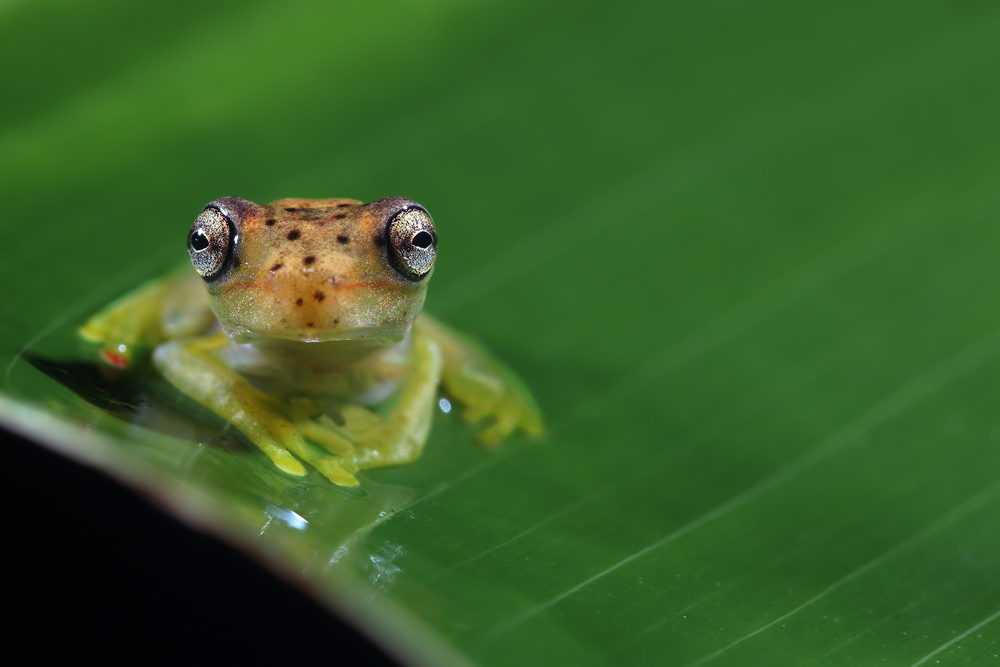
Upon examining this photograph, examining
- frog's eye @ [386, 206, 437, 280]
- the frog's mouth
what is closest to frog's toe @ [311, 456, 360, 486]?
the frog's mouth

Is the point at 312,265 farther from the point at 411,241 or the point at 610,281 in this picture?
the point at 610,281

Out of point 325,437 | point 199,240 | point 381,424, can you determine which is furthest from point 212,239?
point 381,424

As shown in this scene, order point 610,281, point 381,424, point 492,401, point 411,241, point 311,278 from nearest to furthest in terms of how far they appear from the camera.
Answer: point 311,278 < point 411,241 < point 381,424 < point 492,401 < point 610,281

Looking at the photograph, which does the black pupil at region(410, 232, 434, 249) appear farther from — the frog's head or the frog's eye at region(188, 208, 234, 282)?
the frog's eye at region(188, 208, 234, 282)

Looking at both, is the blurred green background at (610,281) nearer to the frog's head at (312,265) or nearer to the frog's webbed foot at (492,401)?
the frog's webbed foot at (492,401)

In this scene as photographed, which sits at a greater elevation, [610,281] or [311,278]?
[610,281]

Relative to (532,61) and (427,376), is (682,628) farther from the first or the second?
(532,61)
